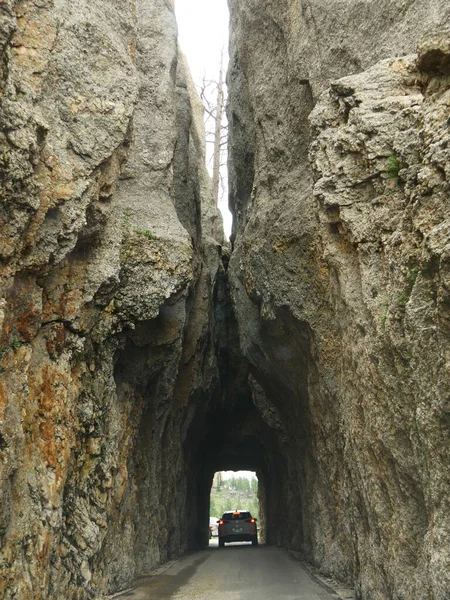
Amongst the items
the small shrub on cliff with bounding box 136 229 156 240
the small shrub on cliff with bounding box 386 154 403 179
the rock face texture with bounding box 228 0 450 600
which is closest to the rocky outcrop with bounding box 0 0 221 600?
the small shrub on cliff with bounding box 136 229 156 240

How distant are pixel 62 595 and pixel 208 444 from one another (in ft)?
67.0

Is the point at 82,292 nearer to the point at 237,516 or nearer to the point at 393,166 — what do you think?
the point at 393,166

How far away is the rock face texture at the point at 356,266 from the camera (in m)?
6.48

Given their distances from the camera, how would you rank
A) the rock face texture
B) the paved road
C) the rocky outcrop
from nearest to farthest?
the rock face texture < the rocky outcrop < the paved road

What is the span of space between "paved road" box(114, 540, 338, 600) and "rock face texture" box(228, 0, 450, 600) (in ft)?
2.92

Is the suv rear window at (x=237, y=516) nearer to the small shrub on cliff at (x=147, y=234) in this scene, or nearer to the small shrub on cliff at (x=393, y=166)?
the small shrub on cliff at (x=147, y=234)

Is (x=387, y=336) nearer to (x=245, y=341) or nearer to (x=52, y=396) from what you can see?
(x=52, y=396)

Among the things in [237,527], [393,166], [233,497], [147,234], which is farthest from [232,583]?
[233,497]

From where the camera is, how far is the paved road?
1049cm

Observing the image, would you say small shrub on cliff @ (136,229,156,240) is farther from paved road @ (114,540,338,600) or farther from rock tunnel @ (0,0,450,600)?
paved road @ (114,540,338,600)

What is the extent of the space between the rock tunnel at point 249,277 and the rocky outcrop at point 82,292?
0.04 metres

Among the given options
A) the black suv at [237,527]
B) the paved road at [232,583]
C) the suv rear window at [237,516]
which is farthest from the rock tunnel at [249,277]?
the suv rear window at [237,516]

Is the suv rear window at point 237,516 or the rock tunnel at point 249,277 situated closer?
the rock tunnel at point 249,277

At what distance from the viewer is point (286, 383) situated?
54.9 ft
